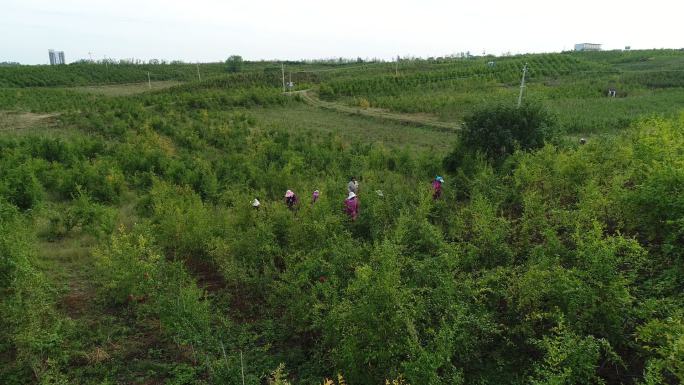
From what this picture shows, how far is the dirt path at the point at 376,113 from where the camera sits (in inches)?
1054

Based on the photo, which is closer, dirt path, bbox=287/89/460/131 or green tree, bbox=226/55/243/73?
dirt path, bbox=287/89/460/131

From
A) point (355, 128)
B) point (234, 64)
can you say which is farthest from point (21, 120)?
point (234, 64)

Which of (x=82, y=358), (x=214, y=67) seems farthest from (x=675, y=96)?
(x=214, y=67)

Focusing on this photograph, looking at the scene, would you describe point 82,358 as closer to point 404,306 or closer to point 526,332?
point 404,306

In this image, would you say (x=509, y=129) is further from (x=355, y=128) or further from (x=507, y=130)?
(x=355, y=128)

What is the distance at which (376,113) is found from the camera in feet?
105

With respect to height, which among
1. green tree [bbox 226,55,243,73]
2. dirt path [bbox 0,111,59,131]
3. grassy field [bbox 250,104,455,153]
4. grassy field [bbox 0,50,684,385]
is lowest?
grassy field [bbox 0,50,684,385]

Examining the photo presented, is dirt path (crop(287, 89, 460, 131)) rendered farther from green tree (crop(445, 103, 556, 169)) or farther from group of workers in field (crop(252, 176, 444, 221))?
group of workers in field (crop(252, 176, 444, 221))

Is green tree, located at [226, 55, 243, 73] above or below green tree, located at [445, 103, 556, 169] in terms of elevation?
above

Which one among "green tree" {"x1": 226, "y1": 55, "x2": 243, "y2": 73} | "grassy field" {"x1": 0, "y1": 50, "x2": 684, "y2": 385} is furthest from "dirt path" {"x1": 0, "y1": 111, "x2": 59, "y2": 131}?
"green tree" {"x1": 226, "y1": 55, "x2": 243, "y2": 73}

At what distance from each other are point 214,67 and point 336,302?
75.0 meters

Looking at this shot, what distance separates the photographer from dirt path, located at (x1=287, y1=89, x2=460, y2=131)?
87.9 ft

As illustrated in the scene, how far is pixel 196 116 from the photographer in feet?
86.7

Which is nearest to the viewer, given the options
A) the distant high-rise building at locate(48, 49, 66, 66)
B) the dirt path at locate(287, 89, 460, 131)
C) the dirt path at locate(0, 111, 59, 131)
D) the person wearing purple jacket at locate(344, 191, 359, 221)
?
the person wearing purple jacket at locate(344, 191, 359, 221)
